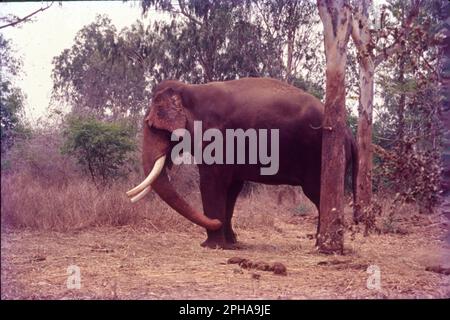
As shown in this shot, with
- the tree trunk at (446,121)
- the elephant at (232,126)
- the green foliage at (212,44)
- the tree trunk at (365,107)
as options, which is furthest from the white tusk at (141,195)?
the green foliage at (212,44)

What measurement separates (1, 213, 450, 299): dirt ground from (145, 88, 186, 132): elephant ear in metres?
1.44

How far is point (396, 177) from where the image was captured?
632 centimetres

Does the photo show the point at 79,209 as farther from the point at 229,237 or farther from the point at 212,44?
the point at 212,44

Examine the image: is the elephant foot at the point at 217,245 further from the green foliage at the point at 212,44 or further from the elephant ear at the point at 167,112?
the green foliage at the point at 212,44

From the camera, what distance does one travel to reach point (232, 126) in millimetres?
7992

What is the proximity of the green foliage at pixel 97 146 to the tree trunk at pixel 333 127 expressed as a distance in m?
5.90

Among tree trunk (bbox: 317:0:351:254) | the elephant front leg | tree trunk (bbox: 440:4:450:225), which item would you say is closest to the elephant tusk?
the elephant front leg

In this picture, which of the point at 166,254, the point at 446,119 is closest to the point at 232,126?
the point at 166,254

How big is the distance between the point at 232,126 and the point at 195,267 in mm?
2255

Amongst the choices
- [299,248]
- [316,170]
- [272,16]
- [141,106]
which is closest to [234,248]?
[299,248]

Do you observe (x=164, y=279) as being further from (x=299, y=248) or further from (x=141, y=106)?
(x=141, y=106)

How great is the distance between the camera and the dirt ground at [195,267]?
5.09 metres
